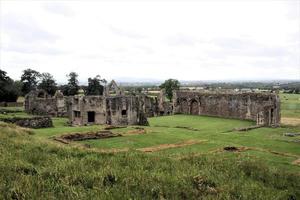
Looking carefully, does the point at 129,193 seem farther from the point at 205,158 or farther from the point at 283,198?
the point at 205,158

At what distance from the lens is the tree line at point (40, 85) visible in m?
70.4

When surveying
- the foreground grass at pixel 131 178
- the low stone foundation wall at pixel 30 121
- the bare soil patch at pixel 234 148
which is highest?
the foreground grass at pixel 131 178

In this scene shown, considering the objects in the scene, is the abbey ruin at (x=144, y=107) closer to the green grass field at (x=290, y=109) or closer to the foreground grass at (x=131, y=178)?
the green grass field at (x=290, y=109)

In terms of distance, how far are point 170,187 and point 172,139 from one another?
14.4 m

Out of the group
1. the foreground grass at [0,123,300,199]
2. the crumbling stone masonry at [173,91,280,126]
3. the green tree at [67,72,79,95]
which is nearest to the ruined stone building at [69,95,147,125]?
the crumbling stone masonry at [173,91,280,126]

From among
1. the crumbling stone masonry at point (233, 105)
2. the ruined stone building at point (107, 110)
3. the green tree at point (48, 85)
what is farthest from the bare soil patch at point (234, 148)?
the green tree at point (48, 85)

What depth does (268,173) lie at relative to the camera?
10.3 meters

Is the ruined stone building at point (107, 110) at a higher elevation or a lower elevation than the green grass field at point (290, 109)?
higher

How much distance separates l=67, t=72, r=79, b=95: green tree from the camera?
8225cm

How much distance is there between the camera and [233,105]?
45.6 m

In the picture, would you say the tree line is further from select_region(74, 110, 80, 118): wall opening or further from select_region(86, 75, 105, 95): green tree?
select_region(74, 110, 80, 118): wall opening

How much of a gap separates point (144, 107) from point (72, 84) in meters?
41.2

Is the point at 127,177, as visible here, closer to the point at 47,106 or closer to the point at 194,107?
the point at 194,107

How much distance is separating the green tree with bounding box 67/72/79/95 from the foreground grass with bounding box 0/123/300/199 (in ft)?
236
